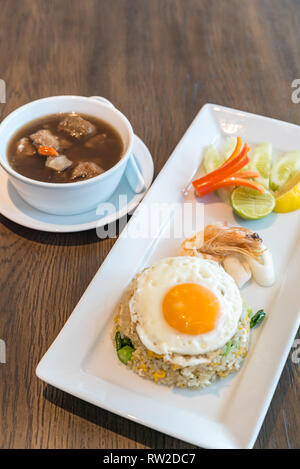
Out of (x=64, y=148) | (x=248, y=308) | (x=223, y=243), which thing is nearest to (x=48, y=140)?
(x=64, y=148)

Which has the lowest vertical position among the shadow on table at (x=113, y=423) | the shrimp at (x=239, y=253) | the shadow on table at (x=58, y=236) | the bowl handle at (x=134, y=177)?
the shadow on table at (x=113, y=423)

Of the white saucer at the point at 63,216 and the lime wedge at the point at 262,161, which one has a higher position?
the lime wedge at the point at 262,161

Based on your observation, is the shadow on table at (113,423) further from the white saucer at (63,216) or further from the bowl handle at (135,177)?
the bowl handle at (135,177)

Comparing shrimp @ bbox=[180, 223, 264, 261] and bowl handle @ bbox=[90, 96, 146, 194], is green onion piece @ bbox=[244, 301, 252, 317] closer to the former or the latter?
shrimp @ bbox=[180, 223, 264, 261]

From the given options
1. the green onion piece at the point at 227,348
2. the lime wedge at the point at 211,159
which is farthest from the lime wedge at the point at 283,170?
the green onion piece at the point at 227,348

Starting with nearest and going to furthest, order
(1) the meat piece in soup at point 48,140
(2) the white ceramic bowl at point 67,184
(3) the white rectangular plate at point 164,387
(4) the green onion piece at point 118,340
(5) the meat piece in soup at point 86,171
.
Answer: (3) the white rectangular plate at point 164,387, (4) the green onion piece at point 118,340, (2) the white ceramic bowl at point 67,184, (5) the meat piece in soup at point 86,171, (1) the meat piece in soup at point 48,140
